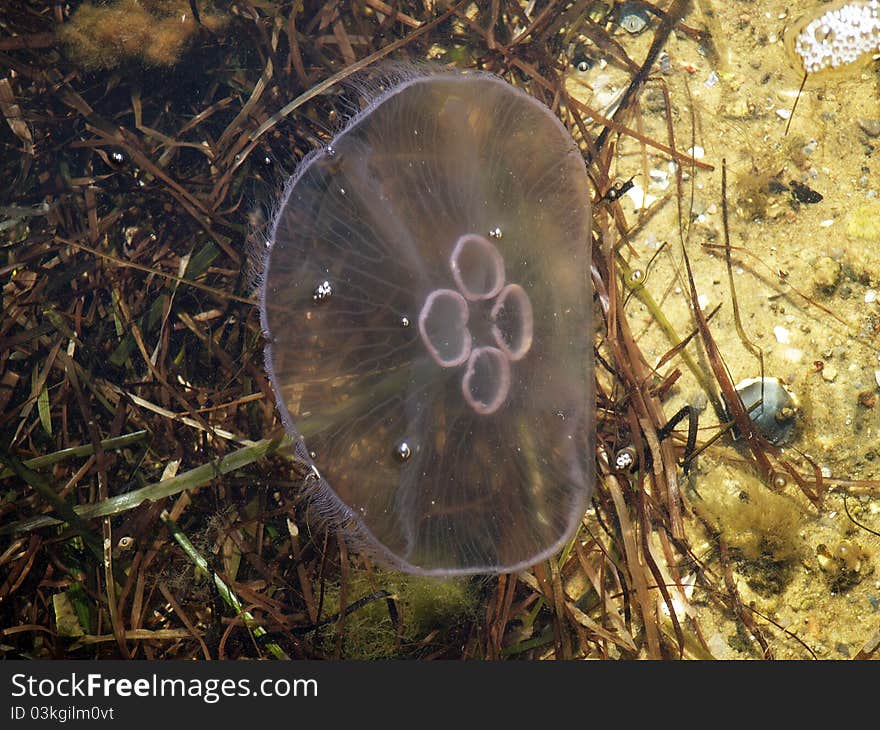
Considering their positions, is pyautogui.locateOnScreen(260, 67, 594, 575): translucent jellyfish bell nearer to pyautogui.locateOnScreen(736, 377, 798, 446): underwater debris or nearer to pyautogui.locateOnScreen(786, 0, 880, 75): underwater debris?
pyautogui.locateOnScreen(736, 377, 798, 446): underwater debris

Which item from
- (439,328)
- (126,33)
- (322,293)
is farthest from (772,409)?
(126,33)

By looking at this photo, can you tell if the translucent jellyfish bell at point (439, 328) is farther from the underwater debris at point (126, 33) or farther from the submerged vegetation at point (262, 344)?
the underwater debris at point (126, 33)

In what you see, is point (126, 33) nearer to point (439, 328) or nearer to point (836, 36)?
point (439, 328)

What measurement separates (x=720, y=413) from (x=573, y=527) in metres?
1.24

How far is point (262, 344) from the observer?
393cm

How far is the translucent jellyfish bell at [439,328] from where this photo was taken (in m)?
3.06

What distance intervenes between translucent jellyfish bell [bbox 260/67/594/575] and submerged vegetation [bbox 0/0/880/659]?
559 mm

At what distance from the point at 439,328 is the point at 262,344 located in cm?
127

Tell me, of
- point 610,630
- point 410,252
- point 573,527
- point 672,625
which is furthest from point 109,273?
point 672,625

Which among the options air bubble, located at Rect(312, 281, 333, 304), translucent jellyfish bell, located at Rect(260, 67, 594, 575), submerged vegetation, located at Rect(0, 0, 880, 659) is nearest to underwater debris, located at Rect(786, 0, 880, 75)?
submerged vegetation, located at Rect(0, 0, 880, 659)

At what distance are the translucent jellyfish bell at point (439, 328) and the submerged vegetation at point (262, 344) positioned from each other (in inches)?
22.0

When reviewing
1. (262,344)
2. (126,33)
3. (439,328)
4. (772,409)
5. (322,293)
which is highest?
(126,33)

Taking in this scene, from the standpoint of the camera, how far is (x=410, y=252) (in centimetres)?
315

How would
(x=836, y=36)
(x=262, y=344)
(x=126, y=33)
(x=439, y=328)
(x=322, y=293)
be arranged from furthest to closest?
(x=836, y=36)
(x=126, y=33)
(x=262, y=344)
(x=439, y=328)
(x=322, y=293)
